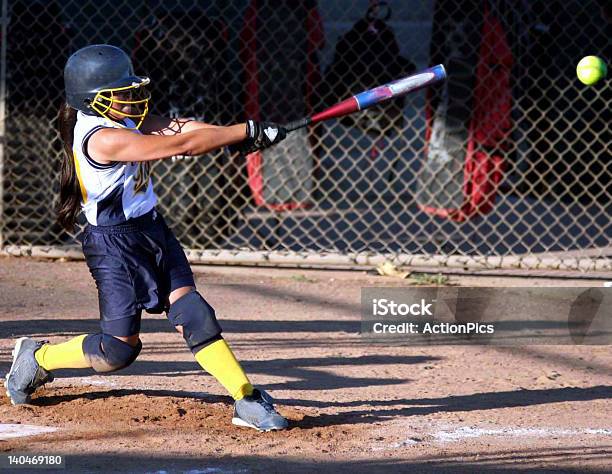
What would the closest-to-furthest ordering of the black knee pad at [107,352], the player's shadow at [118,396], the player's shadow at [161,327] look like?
1. the black knee pad at [107,352]
2. the player's shadow at [118,396]
3. the player's shadow at [161,327]

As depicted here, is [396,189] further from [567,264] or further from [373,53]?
[567,264]

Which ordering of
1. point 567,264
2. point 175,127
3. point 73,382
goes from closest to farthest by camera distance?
point 175,127, point 73,382, point 567,264

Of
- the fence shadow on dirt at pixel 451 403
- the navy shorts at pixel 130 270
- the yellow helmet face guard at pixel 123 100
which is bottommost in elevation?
the fence shadow on dirt at pixel 451 403

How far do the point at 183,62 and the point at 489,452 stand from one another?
14.6ft

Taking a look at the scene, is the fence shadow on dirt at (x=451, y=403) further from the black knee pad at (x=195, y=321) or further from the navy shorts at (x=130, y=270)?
the navy shorts at (x=130, y=270)

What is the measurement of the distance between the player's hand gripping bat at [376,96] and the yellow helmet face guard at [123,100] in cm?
57

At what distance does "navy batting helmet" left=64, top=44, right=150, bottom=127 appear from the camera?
156 inches

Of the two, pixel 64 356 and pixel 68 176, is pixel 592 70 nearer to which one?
pixel 68 176

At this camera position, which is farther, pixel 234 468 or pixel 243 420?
pixel 243 420

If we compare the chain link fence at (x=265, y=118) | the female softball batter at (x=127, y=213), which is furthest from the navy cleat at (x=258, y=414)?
the chain link fence at (x=265, y=118)

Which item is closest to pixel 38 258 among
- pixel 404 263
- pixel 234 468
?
pixel 404 263

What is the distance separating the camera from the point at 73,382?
4.66 meters

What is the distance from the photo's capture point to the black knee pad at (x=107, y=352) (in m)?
4.05

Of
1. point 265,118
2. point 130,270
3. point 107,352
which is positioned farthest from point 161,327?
point 265,118
